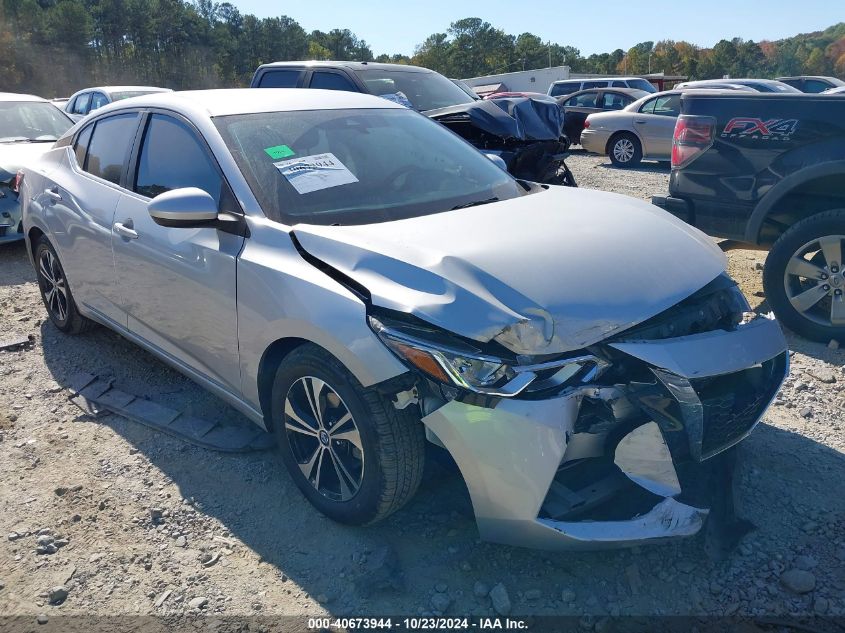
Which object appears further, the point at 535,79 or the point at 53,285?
the point at 535,79

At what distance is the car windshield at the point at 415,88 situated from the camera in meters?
7.54

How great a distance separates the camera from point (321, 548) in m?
2.73

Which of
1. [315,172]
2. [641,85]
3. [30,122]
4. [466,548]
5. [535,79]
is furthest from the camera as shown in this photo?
[535,79]

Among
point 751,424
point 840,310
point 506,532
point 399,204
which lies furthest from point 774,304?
point 506,532

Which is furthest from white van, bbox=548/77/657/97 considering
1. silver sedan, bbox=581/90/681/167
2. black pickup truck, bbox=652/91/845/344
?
black pickup truck, bbox=652/91/845/344

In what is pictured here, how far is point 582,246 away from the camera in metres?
2.67

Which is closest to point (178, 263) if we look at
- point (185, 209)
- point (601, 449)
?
point (185, 209)

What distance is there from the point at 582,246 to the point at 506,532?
1131 millimetres

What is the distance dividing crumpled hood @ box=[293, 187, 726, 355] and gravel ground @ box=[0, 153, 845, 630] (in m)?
0.66

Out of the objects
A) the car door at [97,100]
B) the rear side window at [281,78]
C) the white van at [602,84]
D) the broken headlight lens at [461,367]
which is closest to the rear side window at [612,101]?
the white van at [602,84]

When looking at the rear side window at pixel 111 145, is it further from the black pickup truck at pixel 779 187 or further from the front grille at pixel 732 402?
the black pickup truck at pixel 779 187

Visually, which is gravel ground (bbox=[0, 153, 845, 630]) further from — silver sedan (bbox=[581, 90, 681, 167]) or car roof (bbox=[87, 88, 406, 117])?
silver sedan (bbox=[581, 90, 681, 167])

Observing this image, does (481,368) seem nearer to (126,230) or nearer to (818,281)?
(126,230)

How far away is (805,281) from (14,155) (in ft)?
26.2
